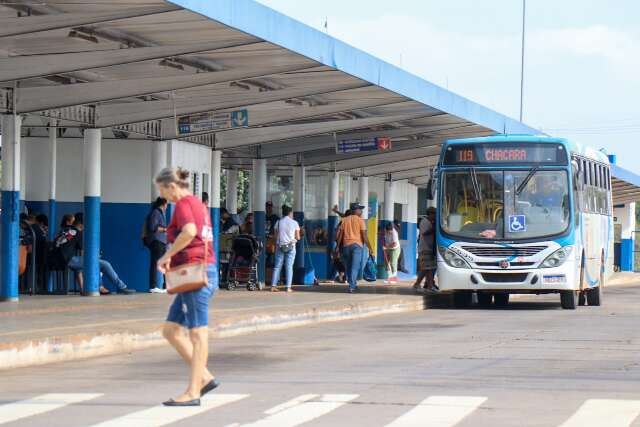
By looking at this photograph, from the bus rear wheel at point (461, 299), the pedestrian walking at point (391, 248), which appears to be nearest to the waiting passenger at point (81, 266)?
the bus rear wheel at point (461, 299)

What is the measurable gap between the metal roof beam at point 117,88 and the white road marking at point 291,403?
11275 millimetres

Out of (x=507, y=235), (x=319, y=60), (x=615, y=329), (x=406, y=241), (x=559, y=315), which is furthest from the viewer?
(x=406, y=241)

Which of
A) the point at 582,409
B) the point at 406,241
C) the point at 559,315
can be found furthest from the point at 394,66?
the point at 406,241

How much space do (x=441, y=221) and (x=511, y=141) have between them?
1972mm

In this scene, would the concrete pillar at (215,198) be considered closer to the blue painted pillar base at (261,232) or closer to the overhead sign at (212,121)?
the blue painted pillar base at (261,232)

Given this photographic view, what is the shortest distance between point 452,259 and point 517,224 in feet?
4.37

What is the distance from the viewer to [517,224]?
25875mm

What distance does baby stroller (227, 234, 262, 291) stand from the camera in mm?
28625

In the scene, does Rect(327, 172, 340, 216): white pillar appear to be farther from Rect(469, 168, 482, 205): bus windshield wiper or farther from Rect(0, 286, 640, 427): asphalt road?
Result: Rect(0, 286, 640, 427): asphalt road

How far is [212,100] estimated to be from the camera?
25141 mm

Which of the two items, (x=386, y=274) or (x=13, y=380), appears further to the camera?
(x=386, y=274)

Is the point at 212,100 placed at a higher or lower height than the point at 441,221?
higher

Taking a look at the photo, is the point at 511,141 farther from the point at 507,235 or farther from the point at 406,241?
the point at 406,241

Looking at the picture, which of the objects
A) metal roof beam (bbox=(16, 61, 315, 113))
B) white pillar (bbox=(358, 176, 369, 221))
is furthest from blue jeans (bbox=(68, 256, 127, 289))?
white pillar (bbox=(358, 176, 369, 221))
